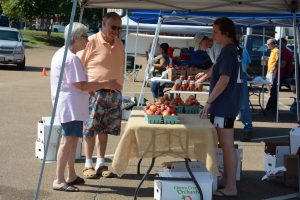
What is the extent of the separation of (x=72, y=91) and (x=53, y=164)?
1.85m

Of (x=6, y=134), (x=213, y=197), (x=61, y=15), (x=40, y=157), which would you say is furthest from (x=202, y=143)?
(x=61, y=15)

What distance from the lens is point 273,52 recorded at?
15.1 m

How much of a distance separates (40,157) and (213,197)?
2676mm

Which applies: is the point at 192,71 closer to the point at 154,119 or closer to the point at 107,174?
the point at 107,174

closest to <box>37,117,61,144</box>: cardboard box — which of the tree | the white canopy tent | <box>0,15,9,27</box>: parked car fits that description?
the white canopy tent

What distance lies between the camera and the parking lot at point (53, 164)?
6.21 metres

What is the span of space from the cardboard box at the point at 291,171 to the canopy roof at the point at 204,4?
1899 millimetres

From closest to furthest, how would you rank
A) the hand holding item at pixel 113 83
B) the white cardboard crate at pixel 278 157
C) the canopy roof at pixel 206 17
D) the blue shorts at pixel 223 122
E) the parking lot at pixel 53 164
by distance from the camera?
1. the blue shorts at pixel 223 122
2. the hand holding item at pixel 113 83
3. the parking lot at pixel 53 164
4. the white cardboard crate at pixel 278 157
5. the canopy roof at pixel 206 17

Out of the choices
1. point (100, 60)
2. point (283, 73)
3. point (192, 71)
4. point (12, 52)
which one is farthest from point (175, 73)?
point (12, 52)

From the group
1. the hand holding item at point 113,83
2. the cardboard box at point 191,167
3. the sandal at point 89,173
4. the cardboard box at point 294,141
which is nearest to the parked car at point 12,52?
the sandal at point 89,173

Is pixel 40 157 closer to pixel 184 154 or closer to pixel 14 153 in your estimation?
pixel 14 153

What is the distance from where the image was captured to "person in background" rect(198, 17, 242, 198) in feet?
19.2

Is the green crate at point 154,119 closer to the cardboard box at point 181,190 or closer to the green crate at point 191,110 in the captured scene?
the cardboard box at point 181,190

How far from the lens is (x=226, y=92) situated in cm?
594
